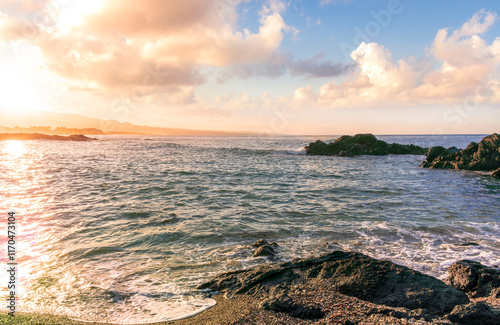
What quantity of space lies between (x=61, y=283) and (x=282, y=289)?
5705mm

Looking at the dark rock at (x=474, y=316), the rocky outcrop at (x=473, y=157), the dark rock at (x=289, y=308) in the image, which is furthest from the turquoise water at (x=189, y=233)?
the rocky outcrop at (x=473, y=157)

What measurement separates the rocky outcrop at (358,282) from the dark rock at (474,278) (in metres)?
0.93

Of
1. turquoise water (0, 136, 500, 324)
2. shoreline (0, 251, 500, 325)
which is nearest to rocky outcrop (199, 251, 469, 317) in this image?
shoreline (0, 251, 500, 325)

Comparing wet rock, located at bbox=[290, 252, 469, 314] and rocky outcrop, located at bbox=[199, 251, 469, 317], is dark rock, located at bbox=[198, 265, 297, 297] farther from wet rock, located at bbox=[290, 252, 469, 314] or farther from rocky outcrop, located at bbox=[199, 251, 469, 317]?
wet rock, located at bbox=[290, 252, 469, 314]

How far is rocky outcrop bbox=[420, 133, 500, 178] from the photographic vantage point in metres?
31.5

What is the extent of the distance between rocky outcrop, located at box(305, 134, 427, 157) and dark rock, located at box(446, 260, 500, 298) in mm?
49533

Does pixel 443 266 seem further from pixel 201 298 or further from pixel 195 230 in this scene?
pixel 195 230

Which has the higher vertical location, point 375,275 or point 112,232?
point 375,275

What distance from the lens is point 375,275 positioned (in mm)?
6109

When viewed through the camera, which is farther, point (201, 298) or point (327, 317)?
point (201, 298)

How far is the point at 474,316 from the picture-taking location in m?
4.52

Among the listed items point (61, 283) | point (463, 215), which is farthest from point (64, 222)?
point (463, 215)

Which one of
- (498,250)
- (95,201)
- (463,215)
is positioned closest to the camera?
(498,250)

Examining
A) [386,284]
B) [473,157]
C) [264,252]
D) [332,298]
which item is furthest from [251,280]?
[473,157]
